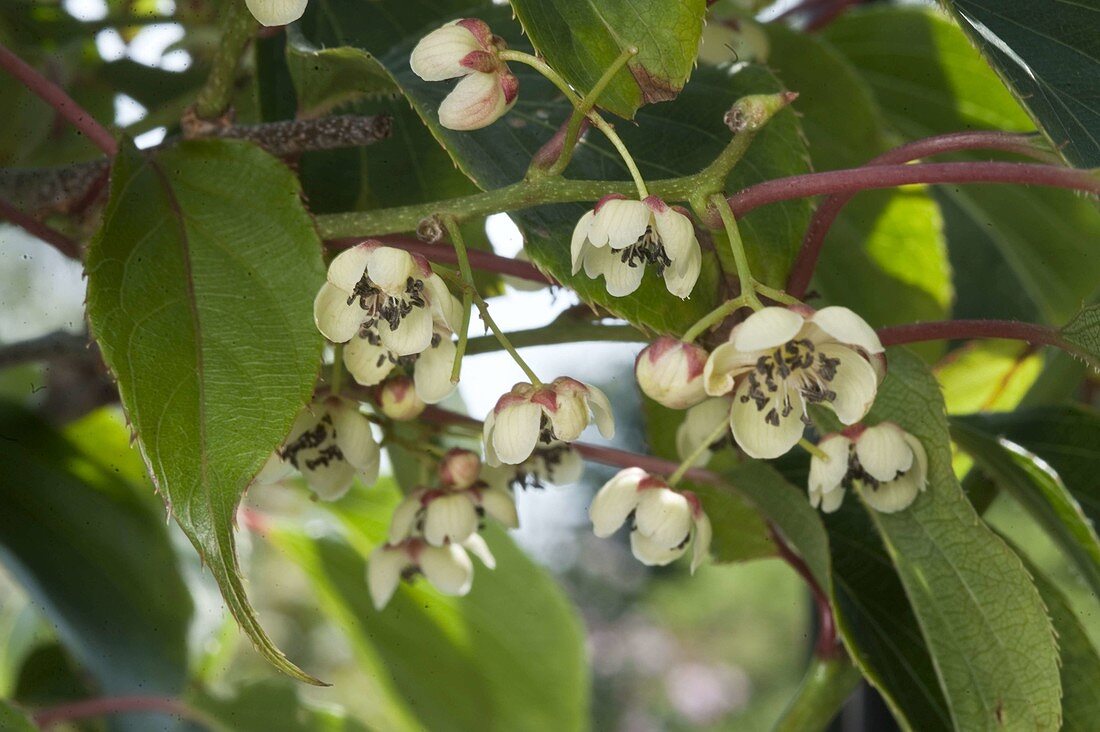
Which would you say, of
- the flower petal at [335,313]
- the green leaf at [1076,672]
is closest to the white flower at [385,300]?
the flower petal at [335,313]

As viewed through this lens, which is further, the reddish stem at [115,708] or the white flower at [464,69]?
the reddish stem at [115,708]

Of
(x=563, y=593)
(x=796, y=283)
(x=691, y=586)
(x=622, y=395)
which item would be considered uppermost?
(x=796, y=283)

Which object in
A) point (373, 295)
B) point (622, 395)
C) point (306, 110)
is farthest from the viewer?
point (622, 395)

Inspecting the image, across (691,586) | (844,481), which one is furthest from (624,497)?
(691,586)

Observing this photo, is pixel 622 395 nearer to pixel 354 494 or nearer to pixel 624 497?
pixel 354 494

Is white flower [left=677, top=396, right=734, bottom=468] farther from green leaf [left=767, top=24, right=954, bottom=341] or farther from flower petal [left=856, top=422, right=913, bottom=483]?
green leaf [left=767, top=24, right=954, bottom=341]

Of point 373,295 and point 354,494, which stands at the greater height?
point 373,295

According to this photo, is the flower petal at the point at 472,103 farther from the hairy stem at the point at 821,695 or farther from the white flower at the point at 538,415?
the hairy stem at the point at 821,695
